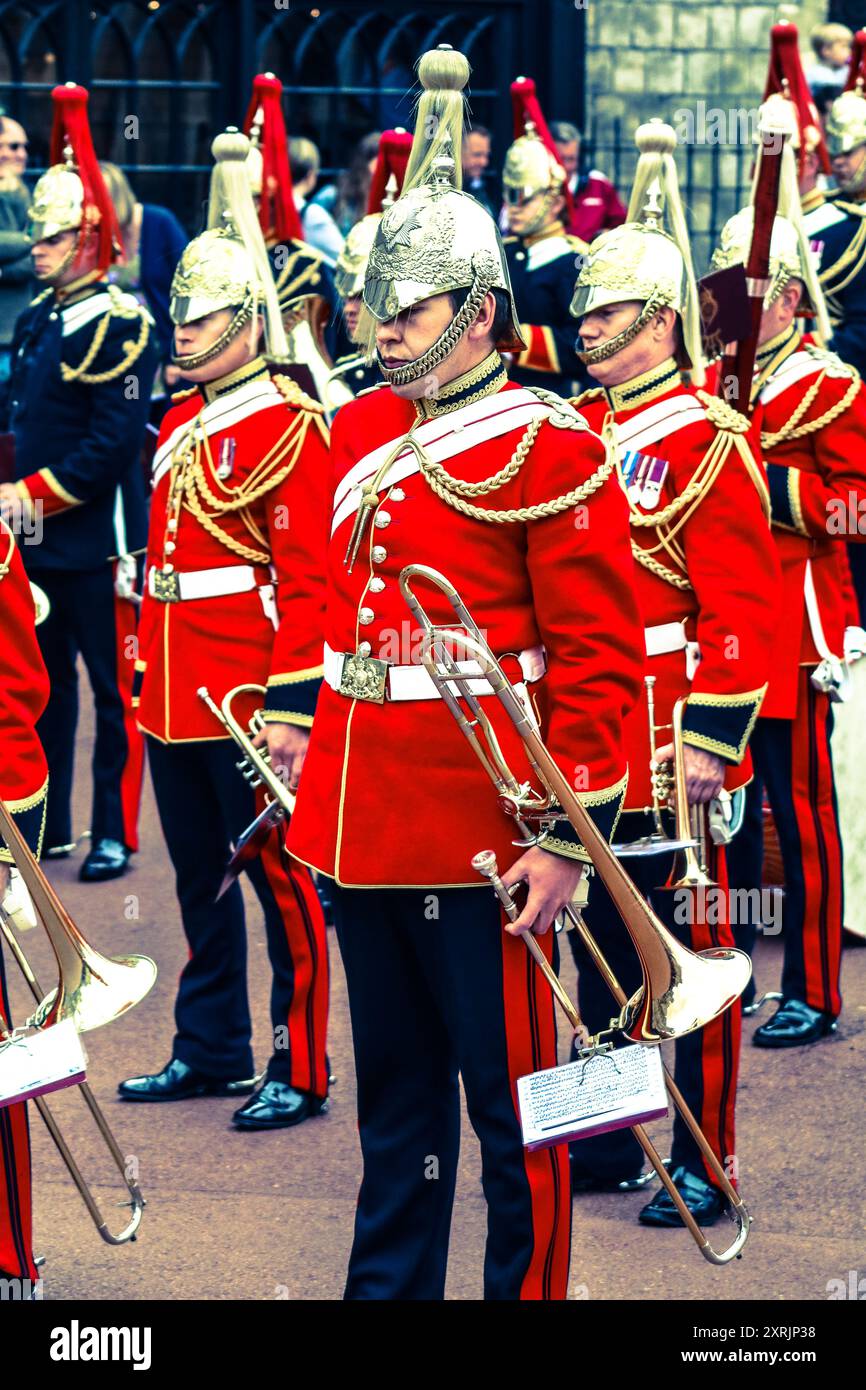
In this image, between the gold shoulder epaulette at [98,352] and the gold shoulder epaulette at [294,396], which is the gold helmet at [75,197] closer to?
the gold shoulder epaulette at [98,352]

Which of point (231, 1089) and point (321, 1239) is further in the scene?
point (231, 1089)

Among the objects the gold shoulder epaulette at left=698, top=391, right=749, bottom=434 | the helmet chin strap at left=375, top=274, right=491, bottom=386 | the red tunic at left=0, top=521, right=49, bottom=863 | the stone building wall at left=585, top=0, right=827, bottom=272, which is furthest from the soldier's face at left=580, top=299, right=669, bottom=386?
the stone building wall at left=585, top=0, right=827, bottom=272

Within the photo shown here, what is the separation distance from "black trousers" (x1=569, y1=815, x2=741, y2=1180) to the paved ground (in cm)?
11

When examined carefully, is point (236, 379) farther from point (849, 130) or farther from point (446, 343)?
point (849, 130)

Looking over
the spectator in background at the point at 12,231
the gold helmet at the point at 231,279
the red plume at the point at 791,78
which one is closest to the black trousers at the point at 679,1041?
the gold helmet at the point at 231,279

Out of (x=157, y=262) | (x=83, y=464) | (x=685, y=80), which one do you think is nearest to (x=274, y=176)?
(x=157, y=262)

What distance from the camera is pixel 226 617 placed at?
4898 mm

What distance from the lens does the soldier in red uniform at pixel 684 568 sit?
4.20 m

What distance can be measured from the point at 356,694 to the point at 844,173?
563 centimetres

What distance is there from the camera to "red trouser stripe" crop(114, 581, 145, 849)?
6.95 meters

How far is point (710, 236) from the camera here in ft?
41.9

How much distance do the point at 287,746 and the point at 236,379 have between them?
0.89 metres

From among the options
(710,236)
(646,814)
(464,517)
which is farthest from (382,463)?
(710,236)

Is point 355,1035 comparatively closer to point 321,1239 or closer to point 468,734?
point 468,734
